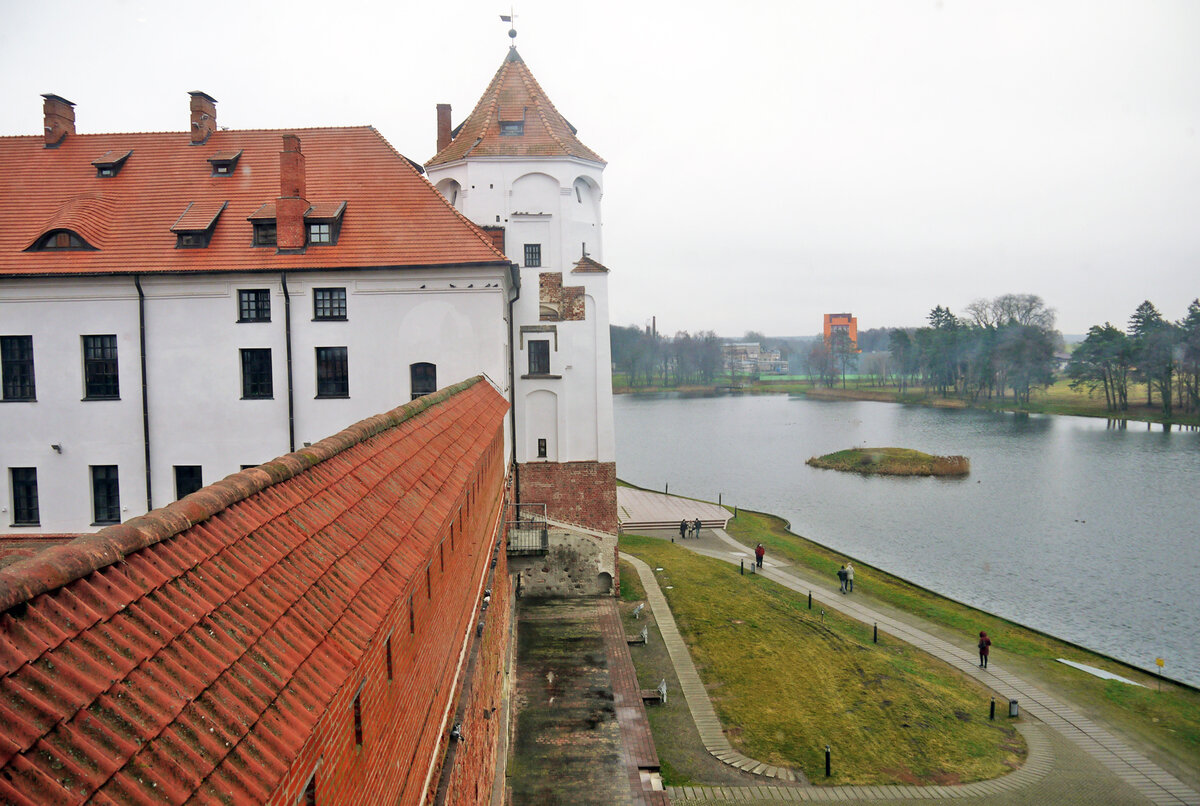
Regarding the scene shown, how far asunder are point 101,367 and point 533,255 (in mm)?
10976

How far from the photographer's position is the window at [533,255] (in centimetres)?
2167

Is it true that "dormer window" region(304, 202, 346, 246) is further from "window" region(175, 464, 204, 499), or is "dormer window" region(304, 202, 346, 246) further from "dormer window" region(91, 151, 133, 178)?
"window" region(175, 464, 204, 499)

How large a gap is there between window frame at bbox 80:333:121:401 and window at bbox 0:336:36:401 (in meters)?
1.06

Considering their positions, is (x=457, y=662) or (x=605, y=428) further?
(x=605, y=428)

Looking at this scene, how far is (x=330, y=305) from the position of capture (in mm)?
17531

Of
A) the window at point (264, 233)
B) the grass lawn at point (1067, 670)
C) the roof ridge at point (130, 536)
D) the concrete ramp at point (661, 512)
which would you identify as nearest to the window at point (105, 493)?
the window at point (264, 233)

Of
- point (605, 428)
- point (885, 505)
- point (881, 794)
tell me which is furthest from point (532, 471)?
point (885, 505)

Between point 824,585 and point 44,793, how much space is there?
2681cm

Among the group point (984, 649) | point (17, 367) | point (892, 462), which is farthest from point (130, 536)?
point (892, 462)

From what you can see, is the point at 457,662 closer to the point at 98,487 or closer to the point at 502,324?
the point at 502,324

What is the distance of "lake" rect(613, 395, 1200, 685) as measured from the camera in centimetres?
2459

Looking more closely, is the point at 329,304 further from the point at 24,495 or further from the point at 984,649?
the point at 984,649

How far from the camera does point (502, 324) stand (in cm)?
1797

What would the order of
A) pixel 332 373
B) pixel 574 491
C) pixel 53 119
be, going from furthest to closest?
pixel 574 491
pixel 53 119
pixel 332 373
